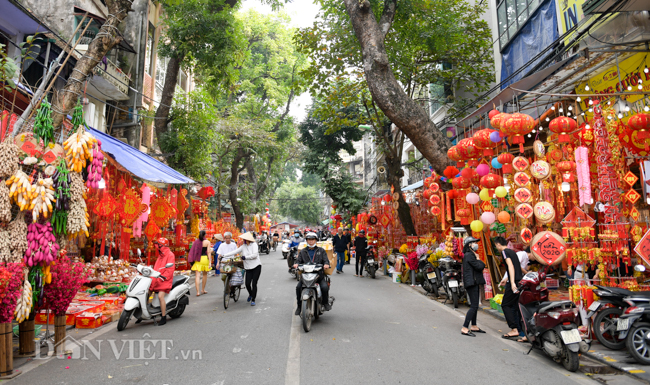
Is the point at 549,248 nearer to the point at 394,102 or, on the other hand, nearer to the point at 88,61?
the point at 394,102

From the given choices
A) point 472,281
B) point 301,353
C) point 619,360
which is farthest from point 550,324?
point 301,353

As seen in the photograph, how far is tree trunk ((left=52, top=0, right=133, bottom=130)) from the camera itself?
6246mm

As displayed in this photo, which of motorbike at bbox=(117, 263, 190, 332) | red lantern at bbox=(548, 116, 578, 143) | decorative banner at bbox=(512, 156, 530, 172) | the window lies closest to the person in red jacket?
motorbike at bbox=(117, 263, 190, 332)

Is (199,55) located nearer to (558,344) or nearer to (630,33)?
(630,33)

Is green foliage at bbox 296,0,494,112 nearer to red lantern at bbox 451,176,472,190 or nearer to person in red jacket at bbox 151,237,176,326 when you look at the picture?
red lantern at bbox 451,176,472,190

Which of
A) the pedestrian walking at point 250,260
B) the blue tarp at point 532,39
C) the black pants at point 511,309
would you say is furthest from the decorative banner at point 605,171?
the pedestrian walking at point 250,260

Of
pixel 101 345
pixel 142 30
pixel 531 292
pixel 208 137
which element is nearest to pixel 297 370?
pixel 101 345

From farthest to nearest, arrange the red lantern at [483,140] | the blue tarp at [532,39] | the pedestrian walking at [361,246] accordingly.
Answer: the pedestrian walking at [361,246]
the blue tarp at [532,39]
the red lantern at [483,140]

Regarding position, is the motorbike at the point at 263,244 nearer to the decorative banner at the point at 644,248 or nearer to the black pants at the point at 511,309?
the black pants at the point at 511,309

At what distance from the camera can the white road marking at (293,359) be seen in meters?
4.13

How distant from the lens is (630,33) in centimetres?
656

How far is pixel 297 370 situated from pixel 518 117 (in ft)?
17.8

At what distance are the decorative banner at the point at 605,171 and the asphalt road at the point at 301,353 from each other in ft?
8.88

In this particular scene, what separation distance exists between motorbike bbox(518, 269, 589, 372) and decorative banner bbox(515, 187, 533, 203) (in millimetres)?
2026
